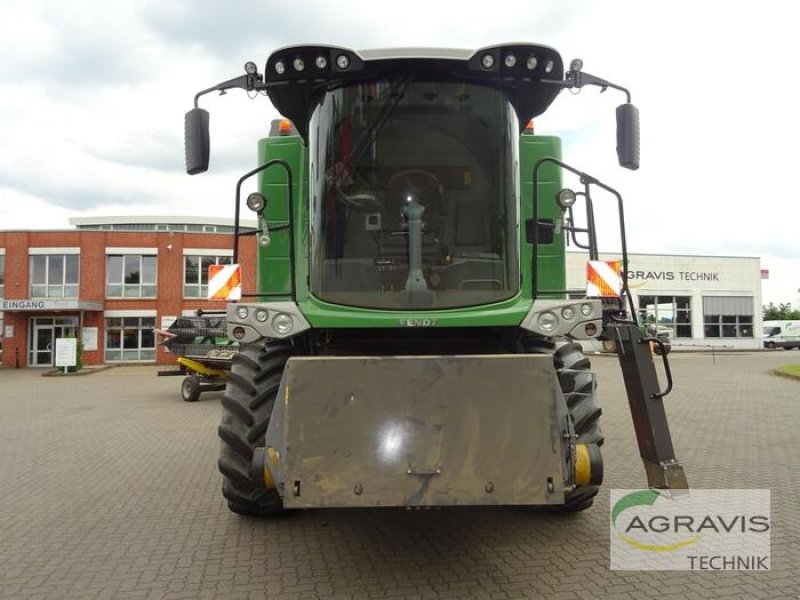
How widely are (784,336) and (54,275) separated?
150 ft

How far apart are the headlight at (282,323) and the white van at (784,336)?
158 ft

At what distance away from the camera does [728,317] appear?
141ft

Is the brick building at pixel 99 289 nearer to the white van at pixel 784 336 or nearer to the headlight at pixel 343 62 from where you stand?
the headlight at pixel 343 62

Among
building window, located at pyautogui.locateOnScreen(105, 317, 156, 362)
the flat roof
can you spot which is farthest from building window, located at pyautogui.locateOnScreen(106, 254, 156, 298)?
the flat roof

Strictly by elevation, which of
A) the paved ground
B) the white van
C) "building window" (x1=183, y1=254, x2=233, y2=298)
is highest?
"building window" (x1=183, y1=254, x2=233, y2=298)

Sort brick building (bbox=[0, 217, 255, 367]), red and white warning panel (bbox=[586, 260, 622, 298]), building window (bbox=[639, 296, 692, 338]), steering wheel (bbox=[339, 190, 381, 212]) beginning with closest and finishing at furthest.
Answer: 1. steering wheel (bbox=[339, 190, 381, 212])
2. red and white warning panel (bbox=[586, 260, 622, 298])
3. brick building (bbox=[0, 217, 255, 367])
4. building window (bbox=[639, 296, 692, 338])

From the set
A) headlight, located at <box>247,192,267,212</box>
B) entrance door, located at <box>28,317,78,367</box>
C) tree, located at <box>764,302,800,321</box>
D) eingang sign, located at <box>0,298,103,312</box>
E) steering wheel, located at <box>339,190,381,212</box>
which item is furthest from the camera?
tree, located at <box>764,302,800,321</box>

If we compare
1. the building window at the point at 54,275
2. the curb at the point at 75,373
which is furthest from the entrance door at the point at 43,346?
the curb at the point at 75,373

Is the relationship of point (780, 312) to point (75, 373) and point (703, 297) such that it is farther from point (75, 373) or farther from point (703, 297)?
point (75, 373)

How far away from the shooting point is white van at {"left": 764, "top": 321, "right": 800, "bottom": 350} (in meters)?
44.1

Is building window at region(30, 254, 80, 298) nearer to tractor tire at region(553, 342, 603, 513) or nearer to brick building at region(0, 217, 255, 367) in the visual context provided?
brick building at region(0, 217, 255, 367)

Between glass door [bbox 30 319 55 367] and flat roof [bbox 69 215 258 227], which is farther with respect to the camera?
flat roof [bbox 69 215 258 227]

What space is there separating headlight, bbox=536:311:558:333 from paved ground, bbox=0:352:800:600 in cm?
146

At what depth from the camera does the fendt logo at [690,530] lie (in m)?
4.01
